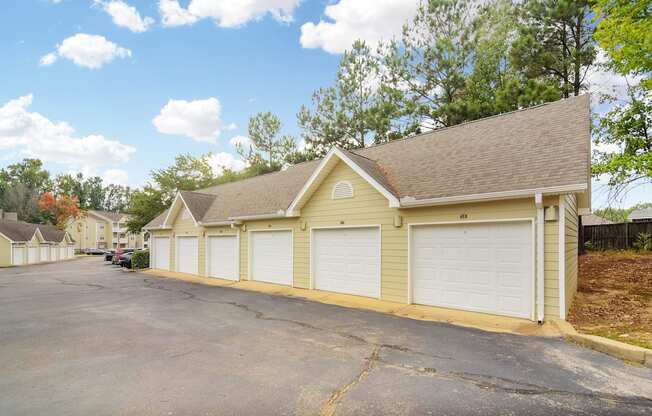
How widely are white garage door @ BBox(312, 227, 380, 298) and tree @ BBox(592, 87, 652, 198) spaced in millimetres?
9177

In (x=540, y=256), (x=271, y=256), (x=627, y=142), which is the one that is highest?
(x=627, y=142)

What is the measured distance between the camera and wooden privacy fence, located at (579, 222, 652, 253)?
19.0m

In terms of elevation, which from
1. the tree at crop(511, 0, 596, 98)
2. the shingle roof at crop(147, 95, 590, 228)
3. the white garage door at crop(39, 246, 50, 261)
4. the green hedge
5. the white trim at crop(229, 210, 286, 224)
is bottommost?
the white garage door at crop(39, 246, 50, 261)

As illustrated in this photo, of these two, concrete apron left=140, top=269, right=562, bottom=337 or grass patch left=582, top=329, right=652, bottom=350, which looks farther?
concrete apron left=140, top=269, right=562, bottom=337

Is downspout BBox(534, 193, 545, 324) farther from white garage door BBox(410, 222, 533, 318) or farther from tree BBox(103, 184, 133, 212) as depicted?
tree BBox(103, 184, 133, 212)

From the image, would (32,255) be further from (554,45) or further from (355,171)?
(554,45)

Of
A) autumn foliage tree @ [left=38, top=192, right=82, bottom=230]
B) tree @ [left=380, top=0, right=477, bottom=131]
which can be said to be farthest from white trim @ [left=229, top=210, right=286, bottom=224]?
autumn foliage tree @ [left=38, top=192, right=82, bottom=230]

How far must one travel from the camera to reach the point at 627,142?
14305 mm

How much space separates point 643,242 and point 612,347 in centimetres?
1811

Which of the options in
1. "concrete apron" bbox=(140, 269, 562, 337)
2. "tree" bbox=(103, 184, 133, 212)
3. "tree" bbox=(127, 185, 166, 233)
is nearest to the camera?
"concrete apron" bbox=(140, 269, 562, 337)

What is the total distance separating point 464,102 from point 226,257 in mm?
15272

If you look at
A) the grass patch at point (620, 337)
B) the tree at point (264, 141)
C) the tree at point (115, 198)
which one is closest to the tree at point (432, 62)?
the tree at point (264, 141)

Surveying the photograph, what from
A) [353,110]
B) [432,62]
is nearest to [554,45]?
[432,62]

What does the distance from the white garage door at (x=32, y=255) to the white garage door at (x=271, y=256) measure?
40.2m
